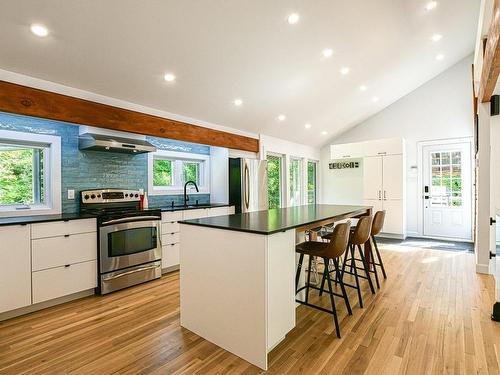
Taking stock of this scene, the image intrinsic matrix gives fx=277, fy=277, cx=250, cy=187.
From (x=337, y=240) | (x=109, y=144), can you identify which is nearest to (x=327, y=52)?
(x=337, y=240)

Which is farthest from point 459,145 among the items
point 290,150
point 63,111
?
point 63,111

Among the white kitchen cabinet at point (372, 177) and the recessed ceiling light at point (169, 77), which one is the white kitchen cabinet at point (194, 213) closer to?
the recessed ceiling light at point (169, 77)

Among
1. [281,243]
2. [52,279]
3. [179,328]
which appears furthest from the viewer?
[52,279]

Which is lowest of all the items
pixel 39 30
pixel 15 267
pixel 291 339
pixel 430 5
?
pixel 291 339

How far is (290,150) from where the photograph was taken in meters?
6.79

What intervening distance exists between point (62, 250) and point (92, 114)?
1.54 meters

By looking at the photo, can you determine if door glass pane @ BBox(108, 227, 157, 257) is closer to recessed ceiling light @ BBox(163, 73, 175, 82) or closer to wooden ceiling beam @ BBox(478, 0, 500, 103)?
recessed ceiling light @ BBox(163, 73, 175, 82)

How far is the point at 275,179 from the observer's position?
664 cm

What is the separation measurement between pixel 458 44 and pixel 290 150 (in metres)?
3.79

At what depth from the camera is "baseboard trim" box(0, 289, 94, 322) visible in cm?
257

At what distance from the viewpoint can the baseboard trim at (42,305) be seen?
2.57m

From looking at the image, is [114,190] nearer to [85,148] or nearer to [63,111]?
[85,148]


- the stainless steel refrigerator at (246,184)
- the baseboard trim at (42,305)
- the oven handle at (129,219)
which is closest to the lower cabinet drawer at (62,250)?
the oven handle at (129,219)

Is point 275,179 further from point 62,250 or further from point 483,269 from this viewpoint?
point 62,250
